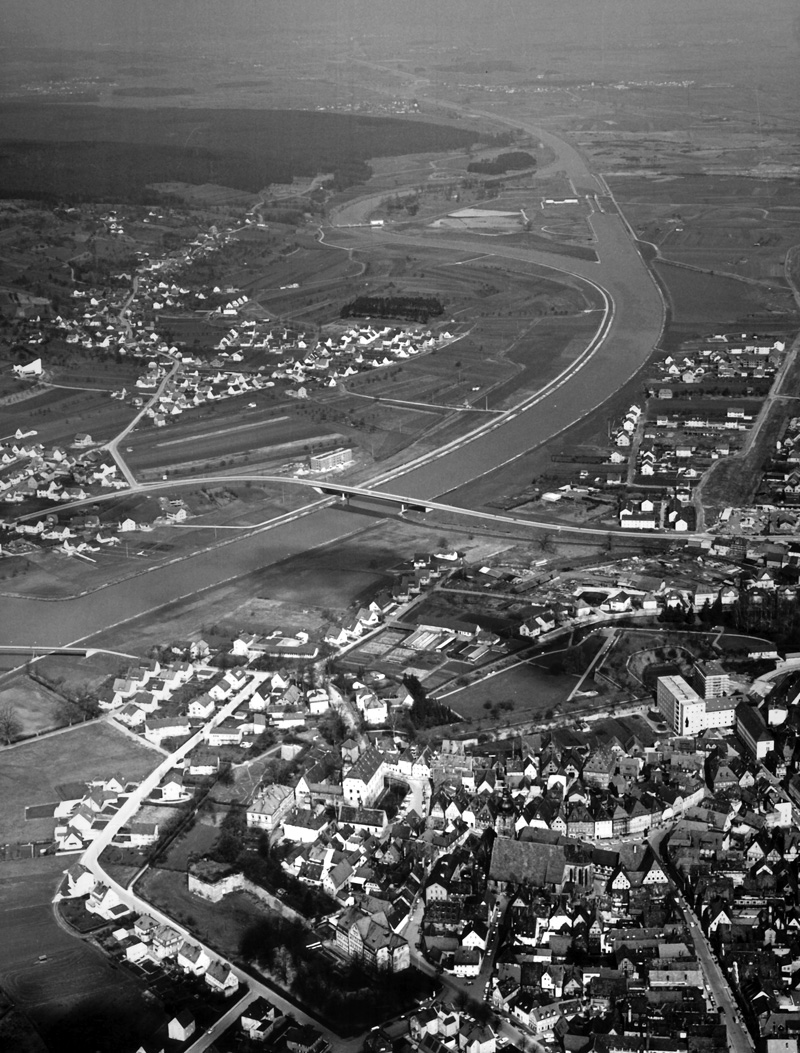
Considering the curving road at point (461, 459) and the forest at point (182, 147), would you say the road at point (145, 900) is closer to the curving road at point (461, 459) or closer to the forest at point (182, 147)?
the curving road at point (461, 459)

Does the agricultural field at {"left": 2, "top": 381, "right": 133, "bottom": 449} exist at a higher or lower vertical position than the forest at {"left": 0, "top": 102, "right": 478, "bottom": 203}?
lower

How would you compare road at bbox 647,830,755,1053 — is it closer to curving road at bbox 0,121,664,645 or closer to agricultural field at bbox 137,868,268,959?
agricultural field at bbox 137,868,268,959

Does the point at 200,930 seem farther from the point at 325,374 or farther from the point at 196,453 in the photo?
the point at 325,374

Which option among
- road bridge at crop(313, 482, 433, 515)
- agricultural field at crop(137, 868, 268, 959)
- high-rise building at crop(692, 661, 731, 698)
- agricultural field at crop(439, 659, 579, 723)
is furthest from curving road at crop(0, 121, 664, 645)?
high-rise building at crop(692, 661, 731, 698)

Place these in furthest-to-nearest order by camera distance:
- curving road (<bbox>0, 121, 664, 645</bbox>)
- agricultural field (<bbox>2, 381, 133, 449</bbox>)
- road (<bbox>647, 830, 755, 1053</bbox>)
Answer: agricultural field (<bbox>2, 381, 133, 449</bbox>)
curving road (<bbox>0, 121, 664, 645</bbox>)
road (<bbox>647, 830, 755, 1053</bbox>)

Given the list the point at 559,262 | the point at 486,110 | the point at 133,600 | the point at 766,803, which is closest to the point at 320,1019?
the point at 766,803

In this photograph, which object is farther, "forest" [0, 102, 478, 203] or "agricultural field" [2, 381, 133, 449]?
"forest" [0, 102, 478, 203]
